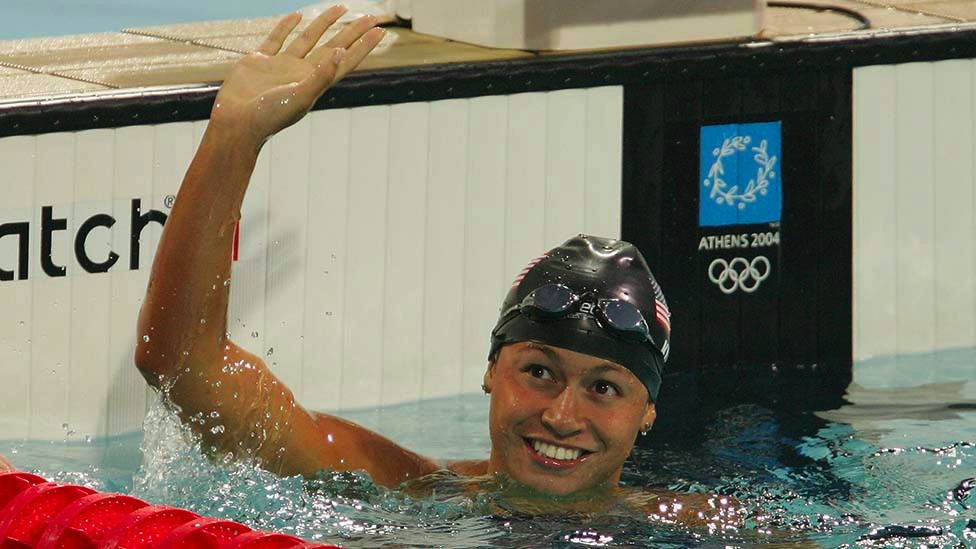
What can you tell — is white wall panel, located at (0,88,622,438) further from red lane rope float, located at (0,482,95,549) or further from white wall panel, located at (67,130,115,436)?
red lane rope float, located at (0,482,95,549)

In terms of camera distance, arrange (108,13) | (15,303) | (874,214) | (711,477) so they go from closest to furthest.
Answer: (711,477)
(15,303)
(874,214)
(108,13)

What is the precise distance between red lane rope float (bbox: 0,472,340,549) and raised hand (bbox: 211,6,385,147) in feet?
1.84

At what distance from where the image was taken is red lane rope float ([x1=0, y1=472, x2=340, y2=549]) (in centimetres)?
215

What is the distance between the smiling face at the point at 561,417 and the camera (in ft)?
8.80

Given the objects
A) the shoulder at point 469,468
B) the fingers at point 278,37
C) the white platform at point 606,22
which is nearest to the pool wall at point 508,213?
the white platform at point 606,22

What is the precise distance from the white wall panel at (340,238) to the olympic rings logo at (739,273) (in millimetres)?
372

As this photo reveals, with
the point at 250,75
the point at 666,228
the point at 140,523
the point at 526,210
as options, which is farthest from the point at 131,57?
the point at 140,523

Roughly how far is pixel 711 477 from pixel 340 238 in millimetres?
1370

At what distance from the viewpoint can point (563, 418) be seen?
105 inches

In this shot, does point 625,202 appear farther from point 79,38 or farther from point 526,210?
point 79,38

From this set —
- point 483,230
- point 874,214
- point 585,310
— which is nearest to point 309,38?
point 585,310

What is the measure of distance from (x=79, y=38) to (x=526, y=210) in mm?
1848

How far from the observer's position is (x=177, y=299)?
2348mm

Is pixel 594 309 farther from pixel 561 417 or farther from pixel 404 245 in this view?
pixel 404 245
